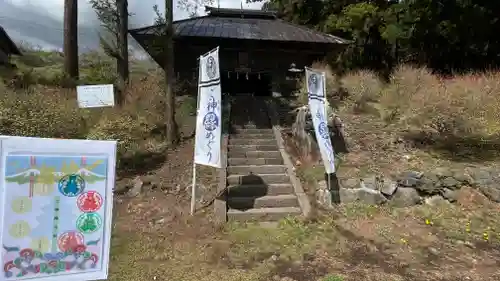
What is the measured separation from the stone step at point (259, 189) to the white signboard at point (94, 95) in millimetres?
5369

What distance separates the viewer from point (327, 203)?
7172mm

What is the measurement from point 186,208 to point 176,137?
2.93m

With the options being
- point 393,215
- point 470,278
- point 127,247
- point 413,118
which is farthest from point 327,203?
point 413,118

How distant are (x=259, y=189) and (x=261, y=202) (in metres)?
0.46

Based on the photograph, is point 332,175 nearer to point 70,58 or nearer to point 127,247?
point 127,247

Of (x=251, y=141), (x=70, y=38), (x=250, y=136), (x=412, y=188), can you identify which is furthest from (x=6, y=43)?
(x=412, y=188)

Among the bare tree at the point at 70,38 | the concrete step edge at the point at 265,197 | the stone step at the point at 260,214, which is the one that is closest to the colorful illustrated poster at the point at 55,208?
the stone step at the point at 260,214

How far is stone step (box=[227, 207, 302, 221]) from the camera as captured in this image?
6.85 meters

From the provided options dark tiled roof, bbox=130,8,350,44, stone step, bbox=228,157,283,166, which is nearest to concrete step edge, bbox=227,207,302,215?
stone step, bbox=228,157,283,166

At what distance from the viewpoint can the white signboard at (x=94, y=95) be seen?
1077cm

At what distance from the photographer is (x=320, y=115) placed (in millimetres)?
7602

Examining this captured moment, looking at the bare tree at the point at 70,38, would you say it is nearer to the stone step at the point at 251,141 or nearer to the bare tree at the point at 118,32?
the bare tree at the point at 118,32

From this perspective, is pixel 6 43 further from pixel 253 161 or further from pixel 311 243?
pixel 311 243

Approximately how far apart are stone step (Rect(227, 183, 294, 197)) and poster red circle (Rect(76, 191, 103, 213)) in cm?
477
